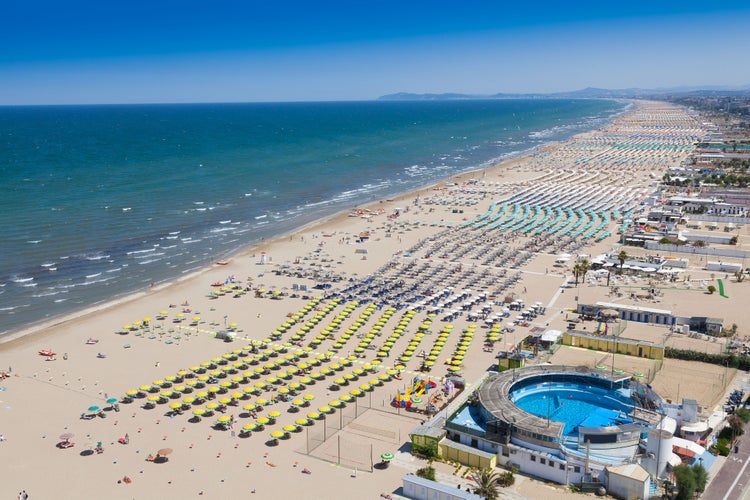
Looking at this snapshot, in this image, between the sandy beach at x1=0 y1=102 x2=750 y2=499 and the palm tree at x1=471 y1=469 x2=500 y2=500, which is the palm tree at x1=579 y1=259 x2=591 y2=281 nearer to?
the sandy beach at x1=0 y1=102 x2=750 y2=499

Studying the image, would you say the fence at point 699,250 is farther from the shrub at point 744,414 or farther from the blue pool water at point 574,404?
the blue pool water at point 574,404

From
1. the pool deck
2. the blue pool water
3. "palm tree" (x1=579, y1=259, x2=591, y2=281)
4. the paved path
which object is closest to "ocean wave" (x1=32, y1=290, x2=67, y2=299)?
the pool deck

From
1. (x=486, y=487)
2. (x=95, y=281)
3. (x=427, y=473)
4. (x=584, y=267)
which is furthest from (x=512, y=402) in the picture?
(x=95, y=281)

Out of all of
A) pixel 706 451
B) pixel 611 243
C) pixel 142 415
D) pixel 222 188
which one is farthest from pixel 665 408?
pixel 222 188

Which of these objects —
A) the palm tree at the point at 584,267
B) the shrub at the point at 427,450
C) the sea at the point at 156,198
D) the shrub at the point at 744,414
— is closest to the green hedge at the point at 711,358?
the shrub at the point at 744,414

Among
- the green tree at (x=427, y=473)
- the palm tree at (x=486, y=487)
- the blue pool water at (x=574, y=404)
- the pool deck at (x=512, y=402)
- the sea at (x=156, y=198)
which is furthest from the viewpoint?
the sea at (x=156, y=198)

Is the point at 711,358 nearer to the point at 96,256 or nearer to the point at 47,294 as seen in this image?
the point at 47,294
